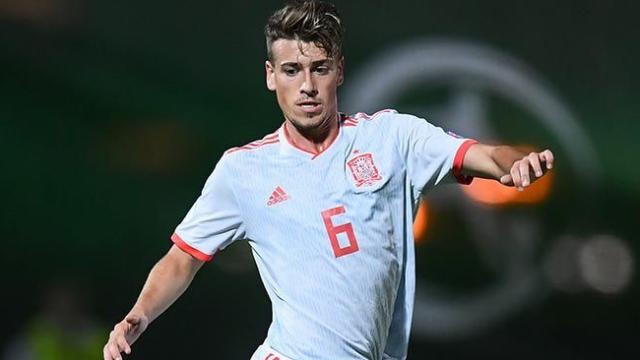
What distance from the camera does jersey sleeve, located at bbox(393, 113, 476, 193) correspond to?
4293mm

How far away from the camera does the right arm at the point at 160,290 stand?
4352 mm

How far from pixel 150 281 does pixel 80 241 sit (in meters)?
2.71

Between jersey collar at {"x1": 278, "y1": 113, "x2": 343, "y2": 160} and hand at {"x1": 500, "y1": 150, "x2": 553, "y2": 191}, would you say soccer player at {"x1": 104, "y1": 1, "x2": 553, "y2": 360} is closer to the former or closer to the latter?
jersey collar at {"x1": 278, "y1": 113, "x2": 343, "y2": 160}

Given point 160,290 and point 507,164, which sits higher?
point 507,164

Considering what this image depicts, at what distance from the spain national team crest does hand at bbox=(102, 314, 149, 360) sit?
924 mm

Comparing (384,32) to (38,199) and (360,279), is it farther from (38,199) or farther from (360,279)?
(360,279)

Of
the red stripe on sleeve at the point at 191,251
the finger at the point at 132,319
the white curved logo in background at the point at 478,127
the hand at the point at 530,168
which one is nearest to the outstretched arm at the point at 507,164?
the hand at the point at 530,168

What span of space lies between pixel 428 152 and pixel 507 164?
0.45m

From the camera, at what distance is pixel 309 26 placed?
438cm

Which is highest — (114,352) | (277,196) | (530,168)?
(530,168)

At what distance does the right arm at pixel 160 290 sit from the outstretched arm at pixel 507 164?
1.16 m

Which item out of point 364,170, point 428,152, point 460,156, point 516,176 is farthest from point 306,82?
point 516,176

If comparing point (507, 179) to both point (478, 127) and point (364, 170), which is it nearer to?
point (364, 170)

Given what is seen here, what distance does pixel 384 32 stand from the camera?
7.36 m
